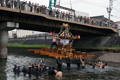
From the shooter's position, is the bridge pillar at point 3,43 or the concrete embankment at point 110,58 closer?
the concrete embankment at point 110,58

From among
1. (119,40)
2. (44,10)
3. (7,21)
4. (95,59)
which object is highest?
(44,10)

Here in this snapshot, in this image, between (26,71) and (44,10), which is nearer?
(26,71)

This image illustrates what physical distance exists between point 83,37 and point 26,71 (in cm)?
4982

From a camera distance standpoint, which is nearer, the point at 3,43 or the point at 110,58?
the point at 110,58

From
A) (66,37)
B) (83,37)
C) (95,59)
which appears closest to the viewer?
(66,37)

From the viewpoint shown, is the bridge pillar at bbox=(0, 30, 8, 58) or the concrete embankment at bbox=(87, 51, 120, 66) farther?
the bridge pillar at bbox=(0, 30, 8, 58)

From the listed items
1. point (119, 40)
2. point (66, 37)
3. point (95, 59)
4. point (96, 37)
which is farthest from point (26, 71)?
point (96, 37)

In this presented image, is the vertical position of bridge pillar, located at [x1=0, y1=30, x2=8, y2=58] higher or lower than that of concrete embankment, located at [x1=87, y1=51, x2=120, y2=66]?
higher

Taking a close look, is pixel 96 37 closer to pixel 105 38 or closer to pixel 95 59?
pixel 105 38

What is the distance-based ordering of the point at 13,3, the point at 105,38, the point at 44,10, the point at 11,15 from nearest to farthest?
the point at 13,3
the point at 11,15
the point at 44,10
the point at 105,38

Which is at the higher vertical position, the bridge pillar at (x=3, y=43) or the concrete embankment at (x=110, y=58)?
the bridge pillar at (x=3, y=43)

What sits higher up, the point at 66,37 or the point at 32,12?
the point at 32,12

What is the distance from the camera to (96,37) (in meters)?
62.7

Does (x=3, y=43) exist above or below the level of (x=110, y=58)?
above
